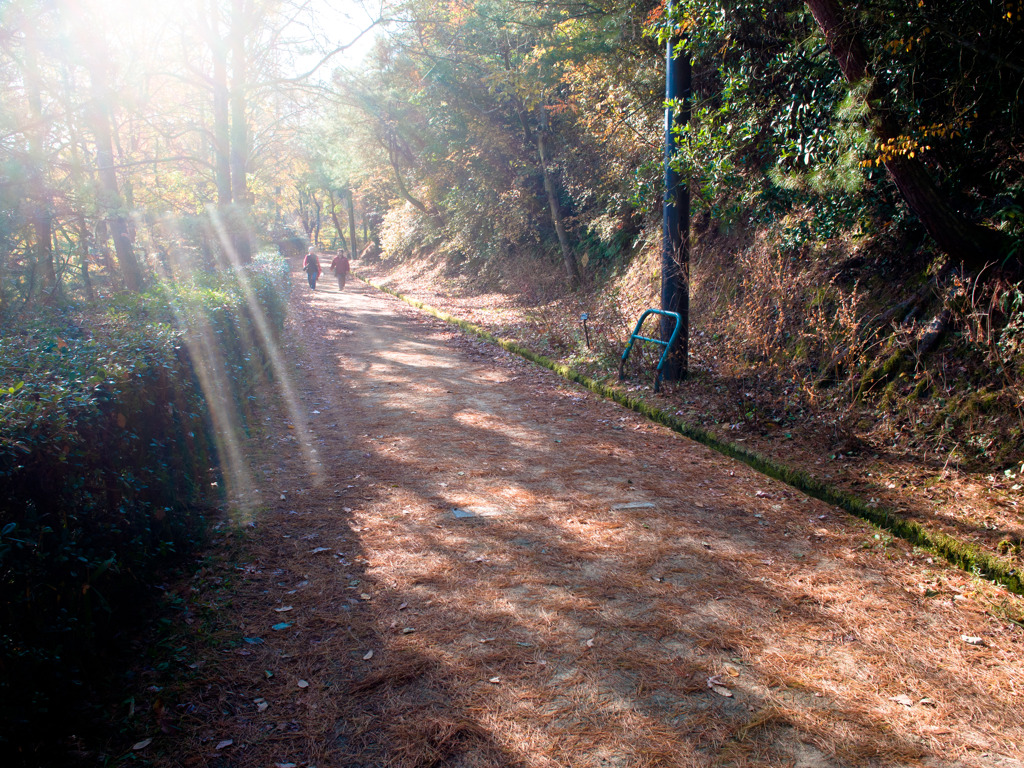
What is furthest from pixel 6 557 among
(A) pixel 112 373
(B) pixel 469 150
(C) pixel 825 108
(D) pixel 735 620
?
(B) pixel 469 150

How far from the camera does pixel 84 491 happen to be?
3.20 m

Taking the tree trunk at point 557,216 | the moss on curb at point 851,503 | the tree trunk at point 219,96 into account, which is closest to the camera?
the moss on curb at point 851,503

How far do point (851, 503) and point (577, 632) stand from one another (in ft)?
9.48

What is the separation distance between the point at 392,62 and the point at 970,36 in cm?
2417

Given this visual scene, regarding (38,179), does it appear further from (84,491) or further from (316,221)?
(316,221)

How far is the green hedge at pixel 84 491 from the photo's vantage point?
258cm

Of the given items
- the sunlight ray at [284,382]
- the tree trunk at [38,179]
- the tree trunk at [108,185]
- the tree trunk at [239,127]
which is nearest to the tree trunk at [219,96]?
the tree trunk at [239,127]

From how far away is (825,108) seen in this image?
7570 mm

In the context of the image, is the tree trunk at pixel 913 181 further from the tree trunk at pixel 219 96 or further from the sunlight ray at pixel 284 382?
the tree trunk at pixel 219 96

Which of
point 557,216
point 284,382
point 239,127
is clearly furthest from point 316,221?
point 284,382

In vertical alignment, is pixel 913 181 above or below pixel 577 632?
above

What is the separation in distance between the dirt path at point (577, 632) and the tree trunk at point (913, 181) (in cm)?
299

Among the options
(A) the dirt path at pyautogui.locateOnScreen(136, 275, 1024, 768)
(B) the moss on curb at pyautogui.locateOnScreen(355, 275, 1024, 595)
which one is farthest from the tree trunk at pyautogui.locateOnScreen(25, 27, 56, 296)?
(B) the moss on curb at pyautogui.locateOnScreen(355, 275, 1024, 595)

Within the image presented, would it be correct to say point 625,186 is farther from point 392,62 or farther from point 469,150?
point 392,62
